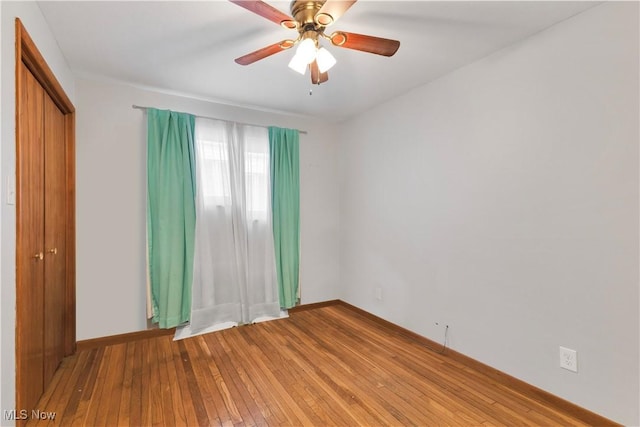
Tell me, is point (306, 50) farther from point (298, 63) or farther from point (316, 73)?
point (316, 73)

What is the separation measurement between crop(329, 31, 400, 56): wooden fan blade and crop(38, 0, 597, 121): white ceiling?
27cm

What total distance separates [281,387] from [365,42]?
222cm

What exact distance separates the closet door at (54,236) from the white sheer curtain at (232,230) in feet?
3.23

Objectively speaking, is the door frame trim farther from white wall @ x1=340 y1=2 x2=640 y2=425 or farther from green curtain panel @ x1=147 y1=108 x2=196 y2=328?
white wall @ x1=340 y1=2 x2=640 y2=425

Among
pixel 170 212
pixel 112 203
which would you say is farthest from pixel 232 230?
pixel 112 203

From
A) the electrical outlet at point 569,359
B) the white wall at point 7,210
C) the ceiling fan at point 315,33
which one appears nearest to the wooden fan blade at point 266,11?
the ceiling fan at point 315,33

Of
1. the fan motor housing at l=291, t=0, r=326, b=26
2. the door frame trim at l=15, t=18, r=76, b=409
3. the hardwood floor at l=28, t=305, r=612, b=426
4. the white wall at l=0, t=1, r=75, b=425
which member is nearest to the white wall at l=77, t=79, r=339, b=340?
the door frame trim at l=15, t=18, r=76, b=409

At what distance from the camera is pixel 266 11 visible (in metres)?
1.43

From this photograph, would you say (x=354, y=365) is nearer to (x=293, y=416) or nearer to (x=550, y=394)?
(x=293, y=416)

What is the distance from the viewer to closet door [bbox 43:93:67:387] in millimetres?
2027

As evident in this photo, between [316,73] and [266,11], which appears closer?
[266,11]

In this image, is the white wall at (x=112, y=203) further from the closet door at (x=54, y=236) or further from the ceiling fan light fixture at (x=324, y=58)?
the ceiling fan light fixture at (x=324, y=58)

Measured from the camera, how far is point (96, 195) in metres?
2.70

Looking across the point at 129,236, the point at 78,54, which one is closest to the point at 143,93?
the point at 78,54
